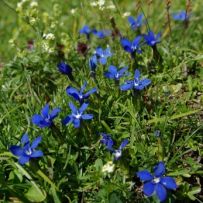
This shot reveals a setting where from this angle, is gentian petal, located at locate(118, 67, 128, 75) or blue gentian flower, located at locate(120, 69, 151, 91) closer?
blue gentian flower, located at locate(120, 69, 151, 91)

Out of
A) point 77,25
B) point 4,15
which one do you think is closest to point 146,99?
point 77,25

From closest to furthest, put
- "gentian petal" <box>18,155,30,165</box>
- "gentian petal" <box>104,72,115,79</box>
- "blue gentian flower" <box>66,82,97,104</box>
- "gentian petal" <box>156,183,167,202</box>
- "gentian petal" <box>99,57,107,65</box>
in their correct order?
1. "gentian petal" <box>156,183,167,202</box>
2. "gentian petal" <box>18,155,30,165</box>
3. "blue gentian flower" <box>66,82,97,104</box>
4. "gentian petal" <box>104,72,115,79</box>
5. "gentian petal" <box>99,57,107,65</box>

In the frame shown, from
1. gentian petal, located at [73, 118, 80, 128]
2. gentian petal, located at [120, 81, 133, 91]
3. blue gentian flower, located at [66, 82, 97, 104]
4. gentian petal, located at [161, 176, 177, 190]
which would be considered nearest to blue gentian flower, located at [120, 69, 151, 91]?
gentian petal, located at [120, 81, 133, 91]

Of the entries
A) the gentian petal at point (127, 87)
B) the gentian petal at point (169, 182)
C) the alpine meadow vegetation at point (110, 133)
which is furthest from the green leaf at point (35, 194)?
the gentian petal at point (127, 87)

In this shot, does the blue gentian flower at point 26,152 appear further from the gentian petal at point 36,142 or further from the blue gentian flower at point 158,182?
the blue gentian flower at point 158,182

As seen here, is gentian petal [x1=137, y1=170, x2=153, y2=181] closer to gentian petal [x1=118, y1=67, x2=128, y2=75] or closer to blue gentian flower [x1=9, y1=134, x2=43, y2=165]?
blue gentian flower [x1=9, y1=134, x2=43, y2=165]

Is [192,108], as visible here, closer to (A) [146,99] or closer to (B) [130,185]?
(A) [146,99]
